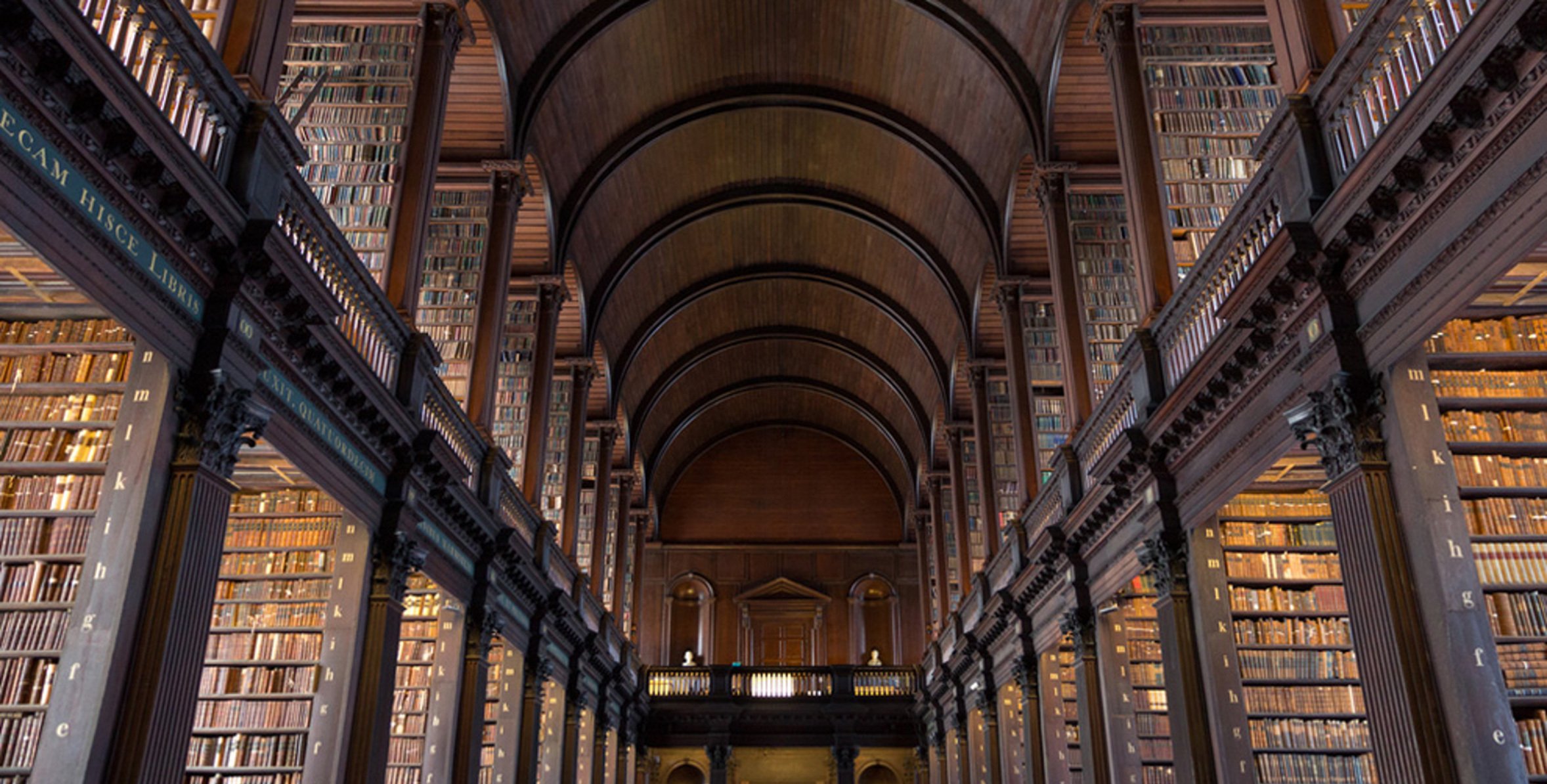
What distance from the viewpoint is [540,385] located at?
13492 mm

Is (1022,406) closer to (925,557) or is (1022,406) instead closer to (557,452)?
(557,452)

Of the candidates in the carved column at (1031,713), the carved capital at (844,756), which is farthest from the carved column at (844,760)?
the carved column at (1031,713)

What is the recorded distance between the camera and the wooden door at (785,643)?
26109mm

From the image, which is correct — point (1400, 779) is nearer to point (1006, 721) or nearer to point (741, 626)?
point (1006, 721)

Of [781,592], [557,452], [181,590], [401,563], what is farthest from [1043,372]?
[781,592]

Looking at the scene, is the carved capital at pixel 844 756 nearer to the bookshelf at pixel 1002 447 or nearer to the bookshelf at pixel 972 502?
the bookshelf at pixel 972 502

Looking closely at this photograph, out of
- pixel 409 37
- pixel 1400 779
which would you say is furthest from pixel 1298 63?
pixel 409 37

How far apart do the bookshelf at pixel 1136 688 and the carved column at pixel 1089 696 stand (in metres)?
0.15

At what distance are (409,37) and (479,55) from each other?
5.70ft

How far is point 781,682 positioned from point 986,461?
9212mm

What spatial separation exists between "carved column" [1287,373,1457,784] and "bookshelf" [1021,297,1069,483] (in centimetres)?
760

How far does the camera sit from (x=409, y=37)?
9.75 m

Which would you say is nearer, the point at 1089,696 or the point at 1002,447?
the point at 1089,696

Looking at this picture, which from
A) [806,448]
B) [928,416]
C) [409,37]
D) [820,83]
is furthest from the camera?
[806,448]
